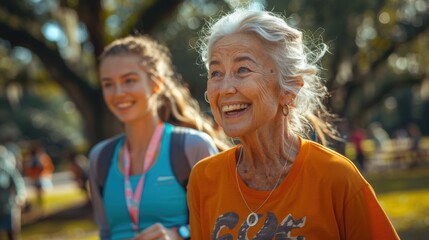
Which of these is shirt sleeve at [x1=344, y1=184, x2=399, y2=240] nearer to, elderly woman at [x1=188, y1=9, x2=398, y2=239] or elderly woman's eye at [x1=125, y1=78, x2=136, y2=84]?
elderly woman at [x1=188, y1=9, x2=398, y2=239]

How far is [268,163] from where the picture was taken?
266 cm

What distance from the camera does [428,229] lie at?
985 cm

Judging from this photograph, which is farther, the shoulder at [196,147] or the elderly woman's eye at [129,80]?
the elderly woman's eye at [129,80]

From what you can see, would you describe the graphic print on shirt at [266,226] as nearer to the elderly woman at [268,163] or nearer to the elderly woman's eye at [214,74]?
the elderly woman at [268,163]

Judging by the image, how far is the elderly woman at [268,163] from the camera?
2359 millimetres

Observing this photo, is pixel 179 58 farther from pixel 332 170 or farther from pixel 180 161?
pixel 332 170

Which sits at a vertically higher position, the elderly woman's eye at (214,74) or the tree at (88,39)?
the tree at (88,39)

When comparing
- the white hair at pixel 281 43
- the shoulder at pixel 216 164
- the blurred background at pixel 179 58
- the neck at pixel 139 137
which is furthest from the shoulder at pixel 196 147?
the blurred background at pixel 179 58

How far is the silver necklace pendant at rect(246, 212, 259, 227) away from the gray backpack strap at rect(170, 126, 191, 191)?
106 centimetres

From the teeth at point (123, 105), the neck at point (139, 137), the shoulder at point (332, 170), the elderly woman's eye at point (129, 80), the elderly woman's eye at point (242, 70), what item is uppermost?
the elderly woman's eye at point (129, 80)

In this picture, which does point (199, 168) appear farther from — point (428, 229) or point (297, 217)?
point (428, 229)

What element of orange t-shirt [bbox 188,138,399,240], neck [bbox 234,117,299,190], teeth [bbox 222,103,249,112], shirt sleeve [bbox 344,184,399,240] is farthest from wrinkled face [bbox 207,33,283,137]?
shirt sleeve [bbox 344,184,399,240]

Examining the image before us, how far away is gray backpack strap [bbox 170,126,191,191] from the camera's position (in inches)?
138

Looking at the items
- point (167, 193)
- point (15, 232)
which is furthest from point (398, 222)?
point (167, 193)
